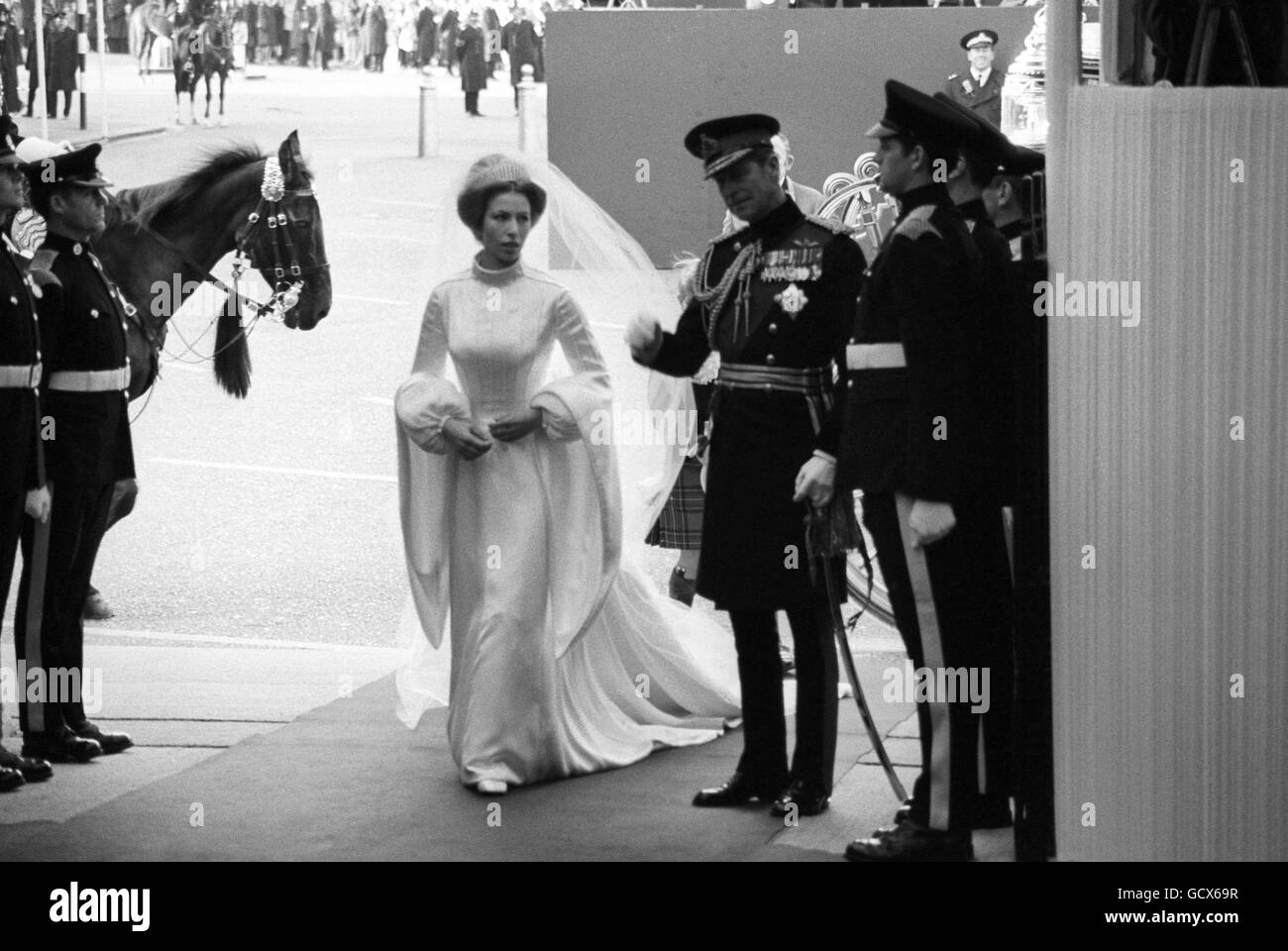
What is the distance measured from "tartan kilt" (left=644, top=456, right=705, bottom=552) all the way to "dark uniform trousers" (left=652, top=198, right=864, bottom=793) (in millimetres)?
1721

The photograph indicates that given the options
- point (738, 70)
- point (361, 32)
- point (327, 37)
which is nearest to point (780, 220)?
point (738, 70)

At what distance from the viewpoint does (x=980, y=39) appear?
12.6m

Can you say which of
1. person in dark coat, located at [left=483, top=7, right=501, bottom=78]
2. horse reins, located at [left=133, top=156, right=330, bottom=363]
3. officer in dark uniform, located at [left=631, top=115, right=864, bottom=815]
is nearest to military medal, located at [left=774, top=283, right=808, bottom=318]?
officer in dark uniform, located at [left=631, top=115, right=864, bottom=815]

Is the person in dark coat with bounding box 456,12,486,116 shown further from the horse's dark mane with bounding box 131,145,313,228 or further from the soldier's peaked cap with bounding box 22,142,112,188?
the soldier's peaked cap with bounding box 22,142,112,188

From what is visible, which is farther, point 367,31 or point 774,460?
point 367,31

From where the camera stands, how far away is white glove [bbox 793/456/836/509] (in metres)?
4.91

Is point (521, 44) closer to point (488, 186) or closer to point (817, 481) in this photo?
point (488, 186)

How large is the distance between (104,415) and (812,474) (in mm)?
2244

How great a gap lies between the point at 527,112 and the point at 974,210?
49.0 feet

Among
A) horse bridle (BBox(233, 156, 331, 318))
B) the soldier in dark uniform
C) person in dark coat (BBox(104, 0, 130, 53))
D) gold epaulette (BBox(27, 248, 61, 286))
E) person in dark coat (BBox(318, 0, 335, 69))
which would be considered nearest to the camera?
gold epaulette (BBox(27, 248, 61, 286))

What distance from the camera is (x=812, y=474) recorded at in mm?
4922

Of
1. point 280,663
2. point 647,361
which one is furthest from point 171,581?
point 647,361

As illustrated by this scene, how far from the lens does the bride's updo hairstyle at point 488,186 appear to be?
5.66 m
